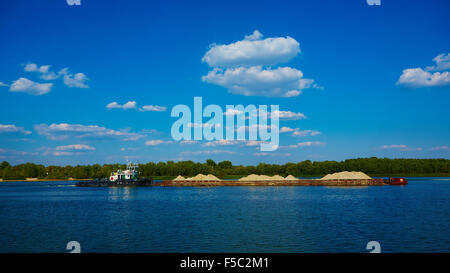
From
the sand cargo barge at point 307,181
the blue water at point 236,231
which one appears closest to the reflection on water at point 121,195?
the blue water at point 236,231

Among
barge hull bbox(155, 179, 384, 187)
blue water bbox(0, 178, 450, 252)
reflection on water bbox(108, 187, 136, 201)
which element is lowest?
reflection on water bbox(108, 187, 136, 201)

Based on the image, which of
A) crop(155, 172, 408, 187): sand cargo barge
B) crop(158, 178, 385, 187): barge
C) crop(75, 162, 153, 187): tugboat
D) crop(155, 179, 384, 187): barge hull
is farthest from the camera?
crop(75, 162, 153, 187): tugboat

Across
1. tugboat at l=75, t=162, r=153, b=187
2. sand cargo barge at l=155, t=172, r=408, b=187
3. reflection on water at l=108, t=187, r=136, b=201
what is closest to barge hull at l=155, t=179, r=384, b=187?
sand cargo barge at l=155, t=172, r=408, b=187

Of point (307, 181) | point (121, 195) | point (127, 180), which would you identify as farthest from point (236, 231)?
point (127, 180)

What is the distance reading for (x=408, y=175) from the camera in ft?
628

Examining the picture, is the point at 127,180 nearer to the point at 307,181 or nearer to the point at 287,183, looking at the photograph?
the point at 287,183

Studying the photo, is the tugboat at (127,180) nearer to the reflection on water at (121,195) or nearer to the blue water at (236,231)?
the reflection on water at (121,195)

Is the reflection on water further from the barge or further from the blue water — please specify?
the barge

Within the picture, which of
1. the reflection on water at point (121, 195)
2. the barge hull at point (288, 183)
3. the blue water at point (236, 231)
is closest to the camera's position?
the blue water at point (236, 231)

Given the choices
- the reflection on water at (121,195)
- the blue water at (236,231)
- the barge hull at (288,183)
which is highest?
the blue water at (236,231)
